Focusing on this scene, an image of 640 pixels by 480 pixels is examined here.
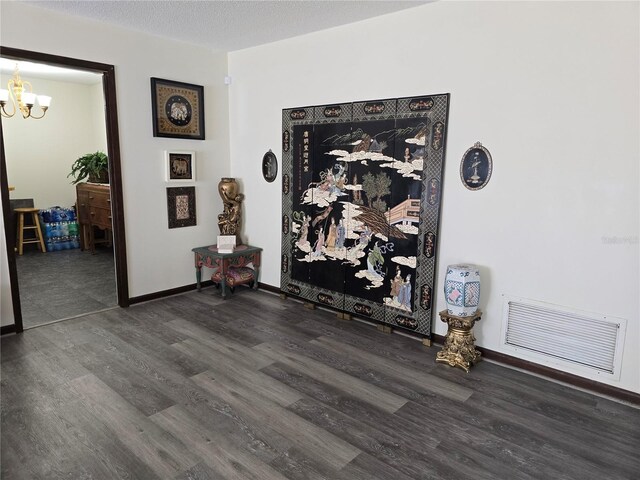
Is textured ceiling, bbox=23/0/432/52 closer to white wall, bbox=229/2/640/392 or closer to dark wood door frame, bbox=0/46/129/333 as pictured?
white wall, bbox=229/2/640/392

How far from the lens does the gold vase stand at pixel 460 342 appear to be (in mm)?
3055

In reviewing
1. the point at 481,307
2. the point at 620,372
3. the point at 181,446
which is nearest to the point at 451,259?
the point at 481,307

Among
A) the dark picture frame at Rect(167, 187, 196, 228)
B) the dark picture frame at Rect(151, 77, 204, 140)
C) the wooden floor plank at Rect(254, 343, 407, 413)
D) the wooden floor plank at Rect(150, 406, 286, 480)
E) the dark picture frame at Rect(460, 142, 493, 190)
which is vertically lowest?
the wooden floor plank at Rect(150, 406, 286, 480)

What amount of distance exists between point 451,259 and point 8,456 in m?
2.96

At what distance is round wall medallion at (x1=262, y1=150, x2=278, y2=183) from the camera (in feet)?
14.8

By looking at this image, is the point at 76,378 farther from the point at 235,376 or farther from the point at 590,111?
the point at 590,111

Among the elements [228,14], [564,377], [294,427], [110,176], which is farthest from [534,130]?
[110,176]

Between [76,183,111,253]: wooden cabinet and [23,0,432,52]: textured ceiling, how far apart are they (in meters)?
2.68

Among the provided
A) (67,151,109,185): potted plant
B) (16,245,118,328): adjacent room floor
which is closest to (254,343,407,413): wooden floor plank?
(16,245,118,328): adjacent room floor

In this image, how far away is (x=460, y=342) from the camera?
3088mm

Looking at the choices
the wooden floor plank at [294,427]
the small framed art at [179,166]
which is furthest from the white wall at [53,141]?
the wooden floor plank at [294,427]

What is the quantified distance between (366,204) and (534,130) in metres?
1.39

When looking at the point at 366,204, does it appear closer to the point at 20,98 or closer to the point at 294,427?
the point at 294,427

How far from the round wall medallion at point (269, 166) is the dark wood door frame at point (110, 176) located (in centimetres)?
140
